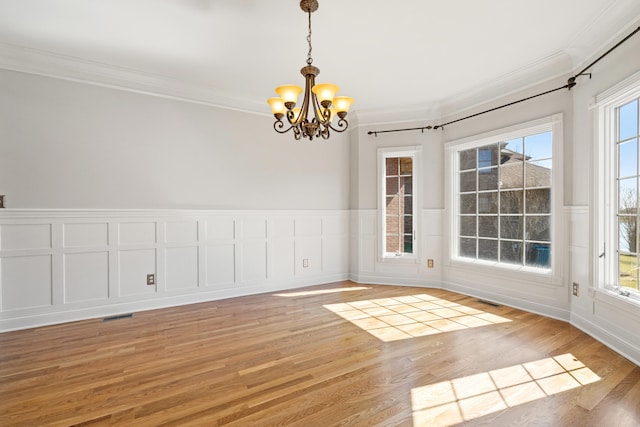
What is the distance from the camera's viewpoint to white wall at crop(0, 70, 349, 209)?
121 inches

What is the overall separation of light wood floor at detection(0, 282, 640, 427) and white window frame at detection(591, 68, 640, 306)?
597 millimetres

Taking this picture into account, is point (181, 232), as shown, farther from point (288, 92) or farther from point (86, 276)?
point (288, 92)

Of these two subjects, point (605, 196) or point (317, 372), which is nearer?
point (317, 372)

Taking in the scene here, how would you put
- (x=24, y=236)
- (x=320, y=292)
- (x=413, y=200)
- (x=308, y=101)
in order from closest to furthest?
(x=308, y=101) → (x=24, y=236) → (x=320, y=292) → (x=413, y=200)

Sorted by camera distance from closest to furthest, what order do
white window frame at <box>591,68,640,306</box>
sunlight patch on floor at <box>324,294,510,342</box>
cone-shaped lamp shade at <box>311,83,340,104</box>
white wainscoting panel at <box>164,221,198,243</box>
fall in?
cone-shaped lamp shade at <box>311,83,340,104</box> < white window frame at <box>591,68,640,306</box> < sunlight patch on floor at <box>324,294,510,342</box> < white wainscoting panel at <box>164,221,198,243</box>

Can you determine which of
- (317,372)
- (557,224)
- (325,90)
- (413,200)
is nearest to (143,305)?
(317,372)

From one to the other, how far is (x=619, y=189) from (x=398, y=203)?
8.28 feet

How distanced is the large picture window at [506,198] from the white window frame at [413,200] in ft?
1.55

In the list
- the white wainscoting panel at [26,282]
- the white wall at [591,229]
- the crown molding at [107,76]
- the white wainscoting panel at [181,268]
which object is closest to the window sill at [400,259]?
the white wall at [591,229]

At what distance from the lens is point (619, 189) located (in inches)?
103

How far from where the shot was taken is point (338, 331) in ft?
9.59

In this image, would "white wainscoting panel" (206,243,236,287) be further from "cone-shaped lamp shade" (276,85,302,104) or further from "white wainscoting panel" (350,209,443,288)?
"cone-shaped lamp shade" (276,85,302,104)

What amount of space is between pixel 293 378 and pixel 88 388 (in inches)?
52.4

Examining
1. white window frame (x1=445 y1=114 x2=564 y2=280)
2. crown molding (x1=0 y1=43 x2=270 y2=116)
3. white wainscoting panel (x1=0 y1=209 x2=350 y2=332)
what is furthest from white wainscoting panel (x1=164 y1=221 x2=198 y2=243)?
white window frame (x1=445 y1=114 x2=564 y2=280)
